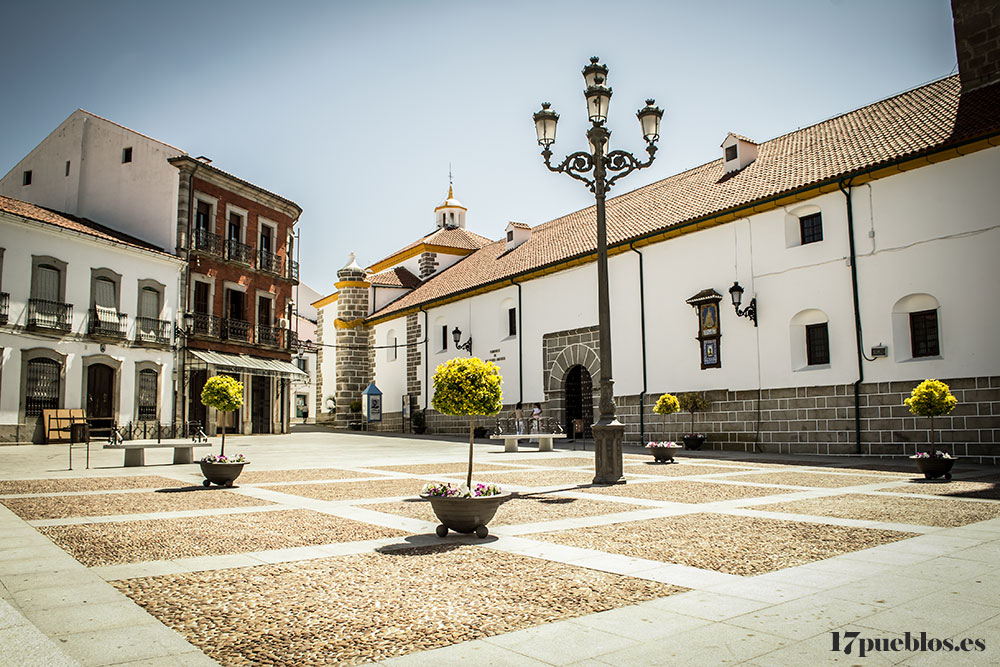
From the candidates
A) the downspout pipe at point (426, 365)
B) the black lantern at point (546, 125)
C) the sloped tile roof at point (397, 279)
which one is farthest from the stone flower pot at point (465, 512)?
the sloped tile roof at point (397, 279)

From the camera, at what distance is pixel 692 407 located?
790 inches

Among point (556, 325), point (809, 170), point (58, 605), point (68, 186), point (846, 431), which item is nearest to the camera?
point (58, 605)

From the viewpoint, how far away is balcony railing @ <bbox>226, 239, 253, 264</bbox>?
30598 mm

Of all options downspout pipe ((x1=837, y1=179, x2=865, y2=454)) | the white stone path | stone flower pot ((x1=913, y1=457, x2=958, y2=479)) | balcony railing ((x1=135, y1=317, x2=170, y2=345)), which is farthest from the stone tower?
the white stone path

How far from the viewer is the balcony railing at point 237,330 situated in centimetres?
3020

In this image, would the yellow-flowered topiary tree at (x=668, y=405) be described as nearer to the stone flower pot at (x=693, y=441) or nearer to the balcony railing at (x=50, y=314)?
the stone flower pot at (x=693, y=441)

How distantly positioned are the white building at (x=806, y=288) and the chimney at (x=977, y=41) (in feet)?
0.23

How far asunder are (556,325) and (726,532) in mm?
19713

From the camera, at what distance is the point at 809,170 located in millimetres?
19062

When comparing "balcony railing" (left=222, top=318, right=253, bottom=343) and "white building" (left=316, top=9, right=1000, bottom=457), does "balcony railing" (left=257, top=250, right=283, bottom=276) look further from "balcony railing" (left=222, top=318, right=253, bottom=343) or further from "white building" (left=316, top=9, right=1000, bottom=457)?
"white building" (left=316, top=9, right=1000, bottom=457)

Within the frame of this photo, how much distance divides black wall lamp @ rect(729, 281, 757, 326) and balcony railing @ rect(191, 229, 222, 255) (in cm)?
2101

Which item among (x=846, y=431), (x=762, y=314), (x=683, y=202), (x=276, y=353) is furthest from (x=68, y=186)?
(x=846, y=431)

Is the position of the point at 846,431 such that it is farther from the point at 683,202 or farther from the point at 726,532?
the point at 726,532

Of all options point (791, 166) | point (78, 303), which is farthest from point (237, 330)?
point (791, 166)
